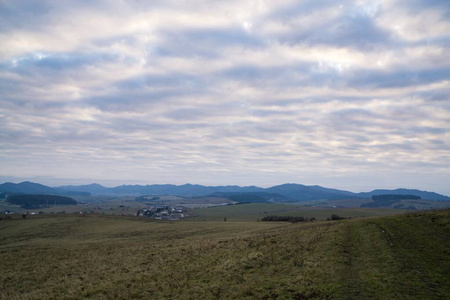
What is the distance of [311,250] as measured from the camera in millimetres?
24859

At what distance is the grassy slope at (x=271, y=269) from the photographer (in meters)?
16.3

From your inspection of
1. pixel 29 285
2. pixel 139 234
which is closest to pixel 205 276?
pixel 29 285

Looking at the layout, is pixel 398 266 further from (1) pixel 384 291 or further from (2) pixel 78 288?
(2) pixel 78 288

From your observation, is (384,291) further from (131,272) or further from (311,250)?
(131,272)

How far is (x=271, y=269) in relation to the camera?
20703mm

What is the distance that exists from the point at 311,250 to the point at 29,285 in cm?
2166

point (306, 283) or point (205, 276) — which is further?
point (205, 276)

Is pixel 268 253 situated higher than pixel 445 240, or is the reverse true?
pixel 445 240

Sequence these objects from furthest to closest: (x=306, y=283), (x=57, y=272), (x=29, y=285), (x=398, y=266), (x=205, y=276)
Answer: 1. (x=57, y=272)
2. (x=29, y=285)
3. (x=205, y=276)
4. (x=398, y=266)
5. (x=306, y=283)

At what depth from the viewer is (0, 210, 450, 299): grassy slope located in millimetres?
16297

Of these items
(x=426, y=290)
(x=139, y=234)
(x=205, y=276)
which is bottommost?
(x=139, y=234)

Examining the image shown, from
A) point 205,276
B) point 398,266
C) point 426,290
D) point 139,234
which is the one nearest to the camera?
point 426,290

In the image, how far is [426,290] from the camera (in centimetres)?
1516

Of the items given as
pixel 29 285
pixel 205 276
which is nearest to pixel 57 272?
pixel 29 285
